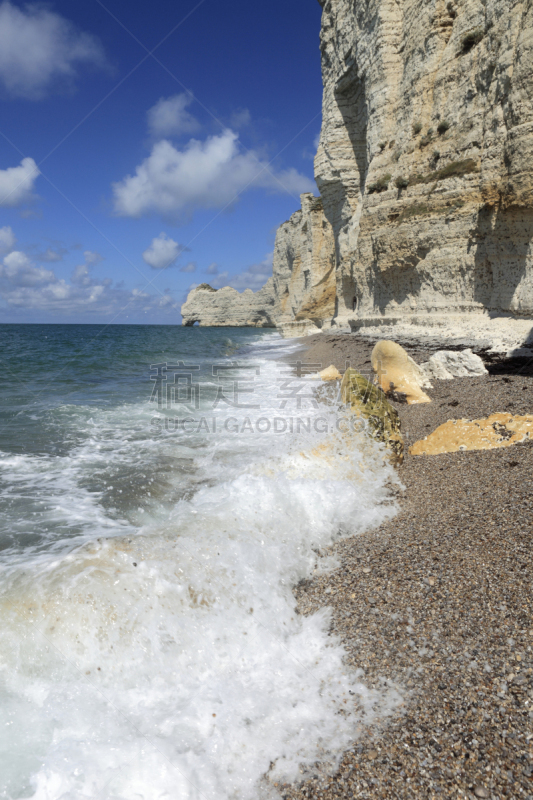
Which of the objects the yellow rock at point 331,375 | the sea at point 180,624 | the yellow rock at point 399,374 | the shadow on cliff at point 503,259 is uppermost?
the shadow on cliff at point 503,259

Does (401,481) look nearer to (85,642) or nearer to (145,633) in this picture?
(145,633)

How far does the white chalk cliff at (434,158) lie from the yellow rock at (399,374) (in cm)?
445

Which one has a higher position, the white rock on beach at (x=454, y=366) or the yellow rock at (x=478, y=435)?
the white rock on beach at (x=454, y=366)

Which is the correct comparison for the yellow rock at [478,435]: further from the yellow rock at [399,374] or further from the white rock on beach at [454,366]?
the white rock on beach at [454,366]

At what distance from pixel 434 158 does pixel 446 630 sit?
55.5 feet

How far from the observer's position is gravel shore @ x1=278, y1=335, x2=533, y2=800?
160cm

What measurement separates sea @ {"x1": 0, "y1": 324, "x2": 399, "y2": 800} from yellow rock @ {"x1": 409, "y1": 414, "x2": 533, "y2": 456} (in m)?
0.77

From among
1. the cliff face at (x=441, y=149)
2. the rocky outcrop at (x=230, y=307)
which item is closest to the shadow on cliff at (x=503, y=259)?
the cliff face at (x=441, y=149)

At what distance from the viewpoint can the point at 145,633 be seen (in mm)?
2467

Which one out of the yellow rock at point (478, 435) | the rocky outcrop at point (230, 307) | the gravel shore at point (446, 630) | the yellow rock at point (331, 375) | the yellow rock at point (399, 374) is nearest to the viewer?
the gravel shore at point (446, 630)

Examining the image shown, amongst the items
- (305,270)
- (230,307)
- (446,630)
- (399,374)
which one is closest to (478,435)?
(446,630)

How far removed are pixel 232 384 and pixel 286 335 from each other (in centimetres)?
2726

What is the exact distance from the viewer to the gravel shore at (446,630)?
160 cm

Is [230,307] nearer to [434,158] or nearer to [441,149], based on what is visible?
[434,158]
